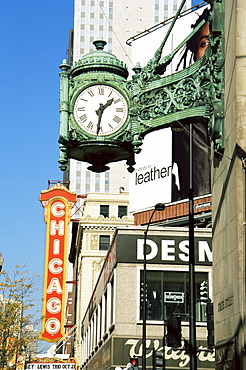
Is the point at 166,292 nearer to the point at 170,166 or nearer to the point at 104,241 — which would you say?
the point at 170,166

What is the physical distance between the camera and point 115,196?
300 feet

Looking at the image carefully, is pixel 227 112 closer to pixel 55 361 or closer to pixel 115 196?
pixel 55 361

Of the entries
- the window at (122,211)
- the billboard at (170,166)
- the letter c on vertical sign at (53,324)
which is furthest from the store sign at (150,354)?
the window at (122,211)

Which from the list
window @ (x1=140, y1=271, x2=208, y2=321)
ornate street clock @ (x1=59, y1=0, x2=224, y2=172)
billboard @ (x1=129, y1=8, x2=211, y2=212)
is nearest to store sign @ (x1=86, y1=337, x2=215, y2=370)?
window @ (x1=140, y1=271, x2=208, y2=321)

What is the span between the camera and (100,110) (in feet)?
40.6

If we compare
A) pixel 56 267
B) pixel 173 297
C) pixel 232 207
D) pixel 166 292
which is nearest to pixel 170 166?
pixel 166 292

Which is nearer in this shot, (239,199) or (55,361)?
(239,199)

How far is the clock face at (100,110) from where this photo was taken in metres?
12.3

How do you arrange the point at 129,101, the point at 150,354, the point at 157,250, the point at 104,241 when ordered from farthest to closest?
the point at 104,241 → the point at 157,250 → the point at 150,354 → the point at 129,101

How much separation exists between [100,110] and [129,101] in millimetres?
524

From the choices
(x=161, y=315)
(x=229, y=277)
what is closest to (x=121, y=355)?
(x=161, y=315)

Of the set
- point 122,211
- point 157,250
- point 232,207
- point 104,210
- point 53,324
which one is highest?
point 104,210

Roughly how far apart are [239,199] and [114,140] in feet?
7.95

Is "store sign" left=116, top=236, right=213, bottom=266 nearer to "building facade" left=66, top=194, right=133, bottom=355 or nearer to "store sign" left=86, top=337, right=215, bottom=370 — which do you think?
"store sign" left=86, top=337, right=215, bottom=370
